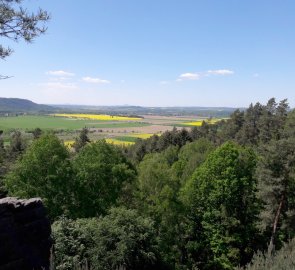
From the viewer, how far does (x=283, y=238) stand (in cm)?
2730

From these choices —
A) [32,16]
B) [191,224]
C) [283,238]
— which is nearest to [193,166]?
[191,224]

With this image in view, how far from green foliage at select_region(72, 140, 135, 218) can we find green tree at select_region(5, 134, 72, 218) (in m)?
1.12

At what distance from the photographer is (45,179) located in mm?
24703

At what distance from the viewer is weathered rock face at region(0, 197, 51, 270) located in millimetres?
14227

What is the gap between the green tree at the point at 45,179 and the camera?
24.5 metres

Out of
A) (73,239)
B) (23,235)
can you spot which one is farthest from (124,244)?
(23,235)

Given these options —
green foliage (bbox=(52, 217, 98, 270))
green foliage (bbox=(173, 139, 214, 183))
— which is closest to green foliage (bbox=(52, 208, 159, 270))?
green foliage (bbox=(52, 217, 98, 270))

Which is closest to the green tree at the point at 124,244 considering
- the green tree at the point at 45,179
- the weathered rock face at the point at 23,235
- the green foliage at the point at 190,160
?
the weathered rock face at the point at 23,235

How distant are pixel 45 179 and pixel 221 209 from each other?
536 inches

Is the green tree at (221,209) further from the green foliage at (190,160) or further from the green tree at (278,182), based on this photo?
the green foliage at (190,160)

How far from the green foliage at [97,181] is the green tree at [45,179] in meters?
1.12

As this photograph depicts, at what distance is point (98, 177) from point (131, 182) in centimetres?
369

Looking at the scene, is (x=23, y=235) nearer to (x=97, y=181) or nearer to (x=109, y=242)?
(x=109, y=242)

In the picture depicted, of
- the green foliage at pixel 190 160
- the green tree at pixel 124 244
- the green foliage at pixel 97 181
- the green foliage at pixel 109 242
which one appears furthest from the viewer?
the green foliage at pixel 190 160
